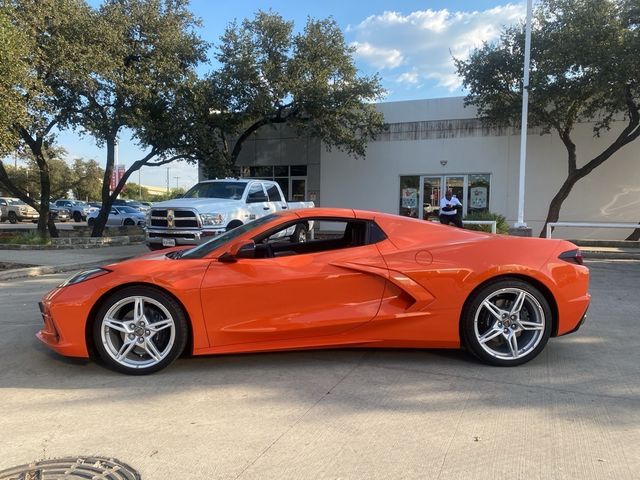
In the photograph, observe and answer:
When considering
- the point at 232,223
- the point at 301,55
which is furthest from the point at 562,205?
the point at 232,223

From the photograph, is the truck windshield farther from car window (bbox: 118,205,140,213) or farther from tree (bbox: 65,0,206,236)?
car window (bbox: 118,205,140,213)

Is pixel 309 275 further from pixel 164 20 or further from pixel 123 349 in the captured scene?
pixel 164 20

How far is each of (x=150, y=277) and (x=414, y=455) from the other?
8.14 feet

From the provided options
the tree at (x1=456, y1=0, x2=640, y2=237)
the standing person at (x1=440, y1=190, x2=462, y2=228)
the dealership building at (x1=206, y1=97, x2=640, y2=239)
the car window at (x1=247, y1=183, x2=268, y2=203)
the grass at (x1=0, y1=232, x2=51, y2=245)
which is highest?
the tree at (x1=456, y1=0, x2=640, y2=237)

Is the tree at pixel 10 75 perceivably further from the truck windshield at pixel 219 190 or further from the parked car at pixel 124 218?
the parked car at pixel 124 218

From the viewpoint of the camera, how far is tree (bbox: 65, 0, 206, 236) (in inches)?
564

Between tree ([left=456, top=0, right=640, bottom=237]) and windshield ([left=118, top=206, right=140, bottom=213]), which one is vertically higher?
tree ([left=456, top=0, right=640, bottom=237])

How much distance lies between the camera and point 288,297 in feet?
13.9

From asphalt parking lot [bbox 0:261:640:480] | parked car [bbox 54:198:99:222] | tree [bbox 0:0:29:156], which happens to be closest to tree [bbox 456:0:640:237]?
asphalt parking lot [bbox 0:261:640:480]

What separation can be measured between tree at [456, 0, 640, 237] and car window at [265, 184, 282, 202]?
833cm

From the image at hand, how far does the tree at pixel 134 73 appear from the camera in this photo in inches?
564

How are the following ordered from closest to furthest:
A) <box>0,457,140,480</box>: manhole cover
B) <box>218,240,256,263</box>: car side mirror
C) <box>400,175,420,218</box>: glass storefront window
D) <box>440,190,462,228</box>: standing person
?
<box>0,457,140,480</box>: manhole cover, <box>218,240,256,263</box>: car side mirror, <box>440,190,462,228</box>: standing person, <box>400,175,420,218</box>: glass storefront window

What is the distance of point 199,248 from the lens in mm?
4602

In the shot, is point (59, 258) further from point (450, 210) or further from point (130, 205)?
point (130, 205)
